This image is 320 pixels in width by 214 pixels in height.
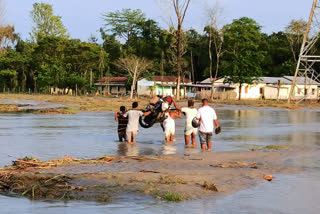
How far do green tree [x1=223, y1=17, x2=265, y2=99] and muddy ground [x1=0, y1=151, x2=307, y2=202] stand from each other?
54.7m

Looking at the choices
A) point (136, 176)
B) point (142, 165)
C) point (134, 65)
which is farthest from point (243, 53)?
point (136, 176)

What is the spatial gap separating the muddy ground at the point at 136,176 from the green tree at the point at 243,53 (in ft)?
179

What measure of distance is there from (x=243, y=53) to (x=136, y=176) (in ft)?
198

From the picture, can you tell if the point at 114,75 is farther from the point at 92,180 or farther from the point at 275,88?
the point at 92,180

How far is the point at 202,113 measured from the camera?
570 inches

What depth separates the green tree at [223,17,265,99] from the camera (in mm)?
67375

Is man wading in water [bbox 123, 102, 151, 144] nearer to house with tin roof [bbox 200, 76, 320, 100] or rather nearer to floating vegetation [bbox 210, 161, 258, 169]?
floating vegetation [bbox 210, 161, 258, 169]

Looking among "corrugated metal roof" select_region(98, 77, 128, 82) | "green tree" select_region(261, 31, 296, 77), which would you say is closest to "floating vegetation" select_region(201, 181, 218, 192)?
"corrugated metal roof" select_region(98, 77, 128, 82)

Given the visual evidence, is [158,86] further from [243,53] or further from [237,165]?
[237,165]

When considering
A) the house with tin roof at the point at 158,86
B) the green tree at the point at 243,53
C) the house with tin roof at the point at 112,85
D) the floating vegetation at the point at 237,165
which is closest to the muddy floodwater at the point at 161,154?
the floating vegetation at the point at 237,165

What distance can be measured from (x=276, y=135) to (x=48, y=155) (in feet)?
34.1

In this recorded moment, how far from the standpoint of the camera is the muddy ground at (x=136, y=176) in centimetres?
886

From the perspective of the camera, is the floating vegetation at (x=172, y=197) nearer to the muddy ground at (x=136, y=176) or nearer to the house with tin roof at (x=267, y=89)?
the muddy ground at (x=136, y=176)

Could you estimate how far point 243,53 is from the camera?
68500mm
